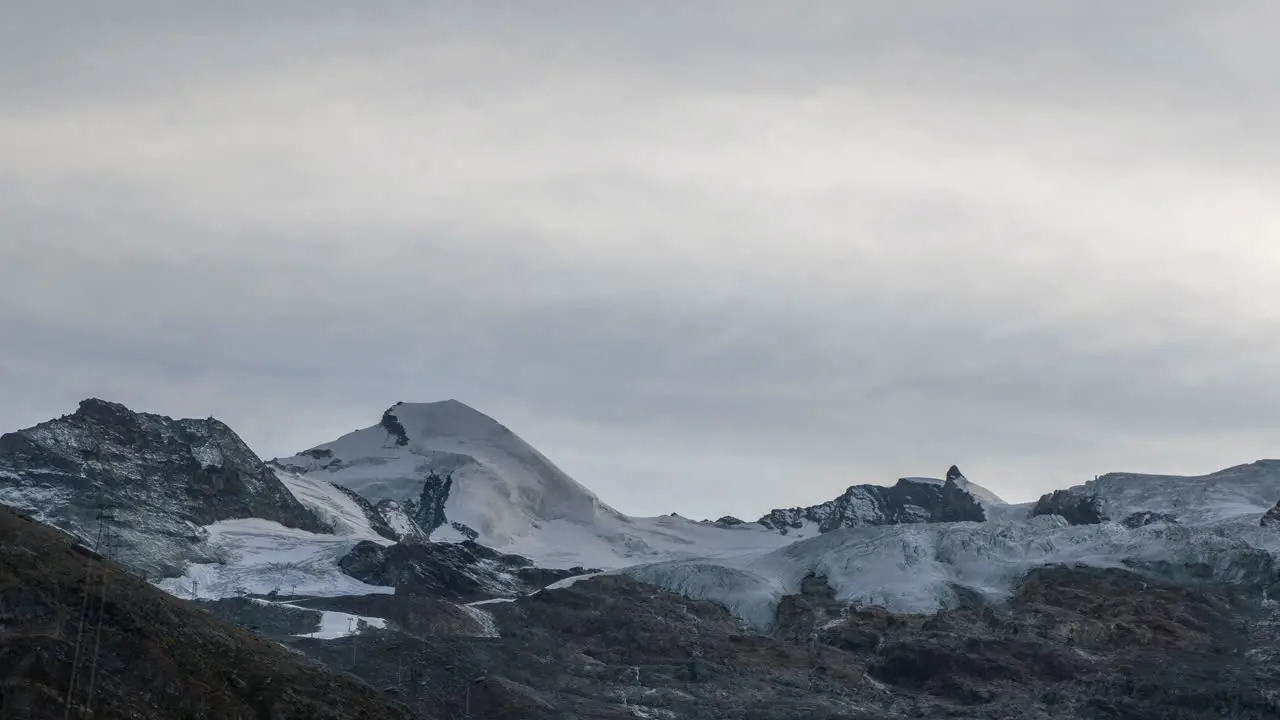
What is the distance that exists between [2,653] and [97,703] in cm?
1028

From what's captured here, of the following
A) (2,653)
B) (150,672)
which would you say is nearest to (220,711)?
(150,672)

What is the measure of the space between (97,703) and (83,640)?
1162cm

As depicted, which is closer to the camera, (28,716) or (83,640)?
(28,716)

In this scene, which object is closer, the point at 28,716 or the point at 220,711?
the point at 28,716

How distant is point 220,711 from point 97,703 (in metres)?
13.7

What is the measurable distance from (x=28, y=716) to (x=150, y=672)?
19.2 metres

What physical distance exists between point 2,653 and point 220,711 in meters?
22.0

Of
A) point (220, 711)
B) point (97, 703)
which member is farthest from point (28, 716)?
point (220, 711)

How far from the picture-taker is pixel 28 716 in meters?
181

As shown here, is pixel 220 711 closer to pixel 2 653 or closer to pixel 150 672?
pixel 150 672

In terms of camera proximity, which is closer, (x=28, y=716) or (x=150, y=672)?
(x=28, y=716)

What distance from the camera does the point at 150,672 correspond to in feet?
654

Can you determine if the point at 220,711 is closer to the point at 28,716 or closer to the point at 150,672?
the point at 150,672

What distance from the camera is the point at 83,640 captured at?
199000 millimetres
